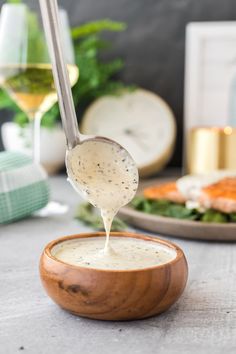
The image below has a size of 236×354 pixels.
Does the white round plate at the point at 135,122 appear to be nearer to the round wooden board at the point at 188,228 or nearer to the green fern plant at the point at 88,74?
the green fern plant at the point at 88,74

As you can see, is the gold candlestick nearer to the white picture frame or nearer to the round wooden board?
the white picture frame

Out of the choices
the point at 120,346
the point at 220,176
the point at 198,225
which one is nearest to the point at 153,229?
the point at 198,225

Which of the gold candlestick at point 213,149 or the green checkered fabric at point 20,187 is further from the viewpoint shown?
the gold candlestick at point 213,149

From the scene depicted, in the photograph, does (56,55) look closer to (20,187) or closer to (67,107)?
(67,107)

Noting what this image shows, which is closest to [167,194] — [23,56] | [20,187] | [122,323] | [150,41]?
[20,187]

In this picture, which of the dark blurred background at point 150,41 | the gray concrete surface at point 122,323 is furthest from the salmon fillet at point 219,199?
the dark blurred background at point 150,41

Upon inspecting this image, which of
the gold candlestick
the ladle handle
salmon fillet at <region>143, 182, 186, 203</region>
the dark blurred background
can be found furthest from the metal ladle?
the dark blurred background
